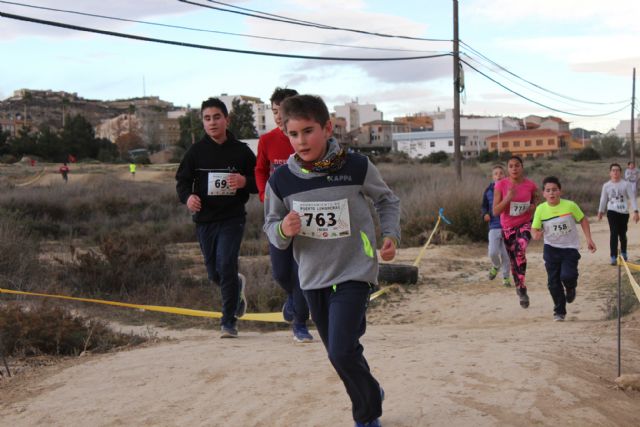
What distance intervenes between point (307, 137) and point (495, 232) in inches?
321

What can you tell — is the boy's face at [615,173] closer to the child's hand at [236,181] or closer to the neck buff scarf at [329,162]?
the child's hand at [236,181]

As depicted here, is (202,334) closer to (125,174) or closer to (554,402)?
(554,402)

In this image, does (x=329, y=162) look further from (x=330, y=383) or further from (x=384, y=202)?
(x=330, y=383)

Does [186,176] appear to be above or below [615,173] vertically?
above

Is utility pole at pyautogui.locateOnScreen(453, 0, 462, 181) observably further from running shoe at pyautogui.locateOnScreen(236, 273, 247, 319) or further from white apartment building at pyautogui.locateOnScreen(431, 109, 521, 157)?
white apartment building at pyautogui.locateOnScreen(431, 109, 521, 157)

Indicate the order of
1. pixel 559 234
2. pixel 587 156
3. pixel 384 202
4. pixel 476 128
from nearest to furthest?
pixel 384 202, pixel 559 234, pixel 587 156, pixel 476 128

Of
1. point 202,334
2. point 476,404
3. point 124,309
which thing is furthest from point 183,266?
point 476,404

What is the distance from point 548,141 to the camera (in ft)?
414

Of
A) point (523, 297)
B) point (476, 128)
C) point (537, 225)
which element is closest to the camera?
point (537, 225)

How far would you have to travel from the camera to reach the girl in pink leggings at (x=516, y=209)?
32.0ft

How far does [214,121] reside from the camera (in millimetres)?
7055

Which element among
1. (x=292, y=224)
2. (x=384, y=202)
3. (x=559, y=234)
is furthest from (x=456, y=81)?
(x=292, y=224)

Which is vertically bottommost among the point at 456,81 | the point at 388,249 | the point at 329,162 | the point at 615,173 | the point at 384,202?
the point at 388,249

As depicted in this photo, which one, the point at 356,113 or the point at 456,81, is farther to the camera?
the point at 356,113
